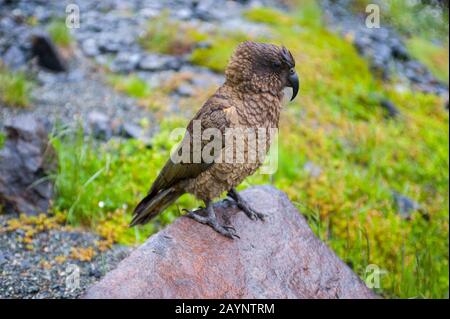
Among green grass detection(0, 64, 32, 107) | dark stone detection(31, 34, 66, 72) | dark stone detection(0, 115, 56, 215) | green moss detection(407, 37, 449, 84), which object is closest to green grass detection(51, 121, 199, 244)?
dark stone detection(0, 115, 56, 215)

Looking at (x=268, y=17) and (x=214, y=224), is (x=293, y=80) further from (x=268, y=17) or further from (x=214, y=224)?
(x=268, y=17)

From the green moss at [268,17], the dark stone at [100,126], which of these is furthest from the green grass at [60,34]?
the green moss at [268,17]

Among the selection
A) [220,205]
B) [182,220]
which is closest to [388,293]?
[220,205]

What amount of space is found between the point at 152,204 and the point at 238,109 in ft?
3.16

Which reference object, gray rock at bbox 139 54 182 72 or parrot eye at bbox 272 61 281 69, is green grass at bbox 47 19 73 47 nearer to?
gray rock at bbox 139 54 182 72

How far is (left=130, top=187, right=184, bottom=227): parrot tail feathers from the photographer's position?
4.09 meters

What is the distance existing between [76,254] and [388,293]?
2904mm

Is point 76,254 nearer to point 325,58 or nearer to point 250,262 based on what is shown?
point 250,262

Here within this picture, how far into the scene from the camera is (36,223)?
5.07 metres

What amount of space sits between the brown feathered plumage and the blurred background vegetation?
0.64 m

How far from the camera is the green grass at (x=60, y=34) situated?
9000mm

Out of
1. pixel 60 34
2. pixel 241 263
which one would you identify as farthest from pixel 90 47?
pixel 241 263

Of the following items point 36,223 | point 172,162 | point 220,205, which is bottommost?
point 36,223

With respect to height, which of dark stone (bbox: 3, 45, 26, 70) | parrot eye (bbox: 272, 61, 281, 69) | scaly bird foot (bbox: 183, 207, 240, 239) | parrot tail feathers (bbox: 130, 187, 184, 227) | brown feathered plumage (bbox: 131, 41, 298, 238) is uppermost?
parrot eye (bbox: 272, 61, 281, 69)
